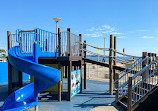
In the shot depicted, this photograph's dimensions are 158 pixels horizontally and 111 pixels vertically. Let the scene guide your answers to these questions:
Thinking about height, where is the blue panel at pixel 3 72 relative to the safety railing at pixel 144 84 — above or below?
below

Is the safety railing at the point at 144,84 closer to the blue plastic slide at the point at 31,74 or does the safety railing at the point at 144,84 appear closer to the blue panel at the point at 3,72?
the blue plastic slide at the point at 31,74

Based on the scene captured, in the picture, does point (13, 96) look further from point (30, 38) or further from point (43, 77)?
point (30, 38)

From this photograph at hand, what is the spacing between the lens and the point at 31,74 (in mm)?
6723

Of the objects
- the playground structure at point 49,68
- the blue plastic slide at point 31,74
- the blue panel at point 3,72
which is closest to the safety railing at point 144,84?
the playground structure at point 49,68

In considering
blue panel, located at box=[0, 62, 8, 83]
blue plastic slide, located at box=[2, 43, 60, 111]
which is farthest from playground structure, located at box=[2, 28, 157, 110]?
blue panel, located at box=[0, 62, 8, 83]

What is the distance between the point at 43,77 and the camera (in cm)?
659

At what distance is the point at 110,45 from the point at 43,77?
6.98m

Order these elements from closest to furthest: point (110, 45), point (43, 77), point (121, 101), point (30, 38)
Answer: point (43, 77) < point (121, 101) < point (30, 38) < point (110, 45)

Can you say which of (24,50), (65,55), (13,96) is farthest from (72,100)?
(24,50)

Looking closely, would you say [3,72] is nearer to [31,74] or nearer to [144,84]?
[31,74]

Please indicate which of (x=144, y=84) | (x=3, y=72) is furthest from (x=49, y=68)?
(x=3, y=72)

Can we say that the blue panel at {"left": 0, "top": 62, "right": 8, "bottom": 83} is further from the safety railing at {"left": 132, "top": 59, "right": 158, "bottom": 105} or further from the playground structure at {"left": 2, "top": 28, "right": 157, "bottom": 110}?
the safety railing at {"left": 132, "top": 59, "right": 158, "bottom": 105}

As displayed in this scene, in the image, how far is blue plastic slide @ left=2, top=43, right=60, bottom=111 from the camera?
653cm

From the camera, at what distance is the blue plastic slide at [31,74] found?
6527 millimetres
